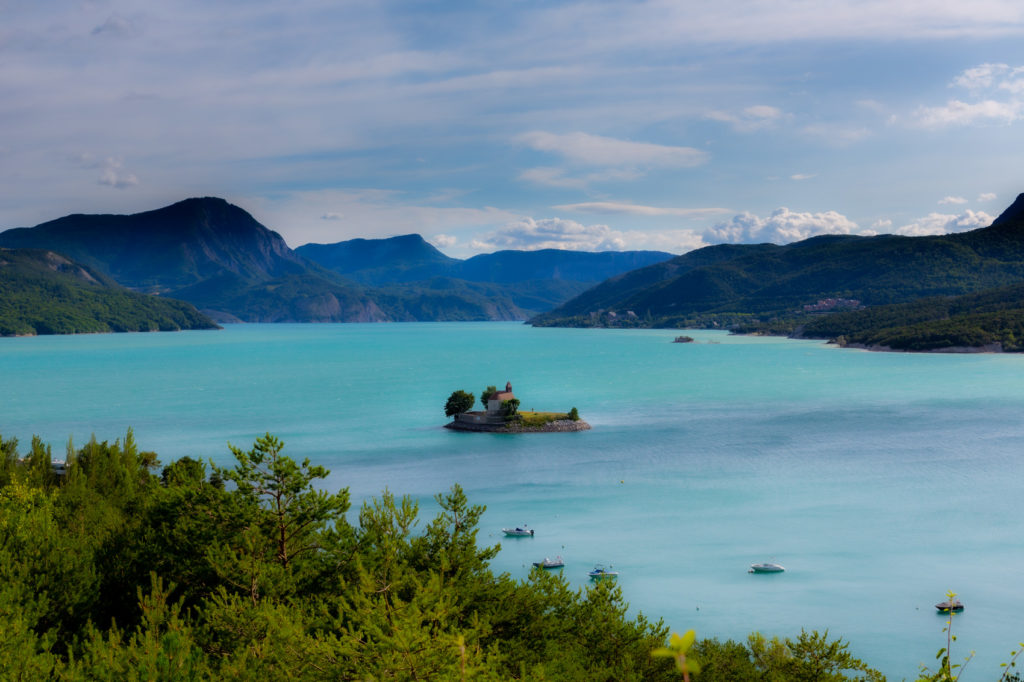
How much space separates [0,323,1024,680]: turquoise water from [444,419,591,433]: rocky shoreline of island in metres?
1.38

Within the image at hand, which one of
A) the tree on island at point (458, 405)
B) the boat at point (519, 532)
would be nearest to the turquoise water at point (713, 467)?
the boat at point (519, 532)

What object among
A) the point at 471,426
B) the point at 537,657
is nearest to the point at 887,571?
the point at 537,657

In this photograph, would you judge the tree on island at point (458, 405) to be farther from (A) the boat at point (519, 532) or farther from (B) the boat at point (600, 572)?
(B) the boat at point (600, 572)

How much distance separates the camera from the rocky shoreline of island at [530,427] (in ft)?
276

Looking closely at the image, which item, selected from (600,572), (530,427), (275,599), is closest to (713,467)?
(530,427)

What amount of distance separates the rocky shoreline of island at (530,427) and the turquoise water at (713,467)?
1383 mm

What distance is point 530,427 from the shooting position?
277 feet

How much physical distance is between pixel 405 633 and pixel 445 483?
5073 centimetres

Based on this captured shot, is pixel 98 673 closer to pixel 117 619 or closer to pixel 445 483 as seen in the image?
pixel 117 619

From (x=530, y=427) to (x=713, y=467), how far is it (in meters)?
21.7

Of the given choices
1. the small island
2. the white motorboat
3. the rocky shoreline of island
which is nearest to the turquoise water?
the white motorboat

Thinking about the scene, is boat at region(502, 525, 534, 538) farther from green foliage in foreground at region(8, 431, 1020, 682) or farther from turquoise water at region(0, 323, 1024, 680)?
green foliage in foreground at region(8, 431, 1020, 682)

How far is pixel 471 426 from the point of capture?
281 ft

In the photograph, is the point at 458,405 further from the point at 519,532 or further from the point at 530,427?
the point at 519,532
